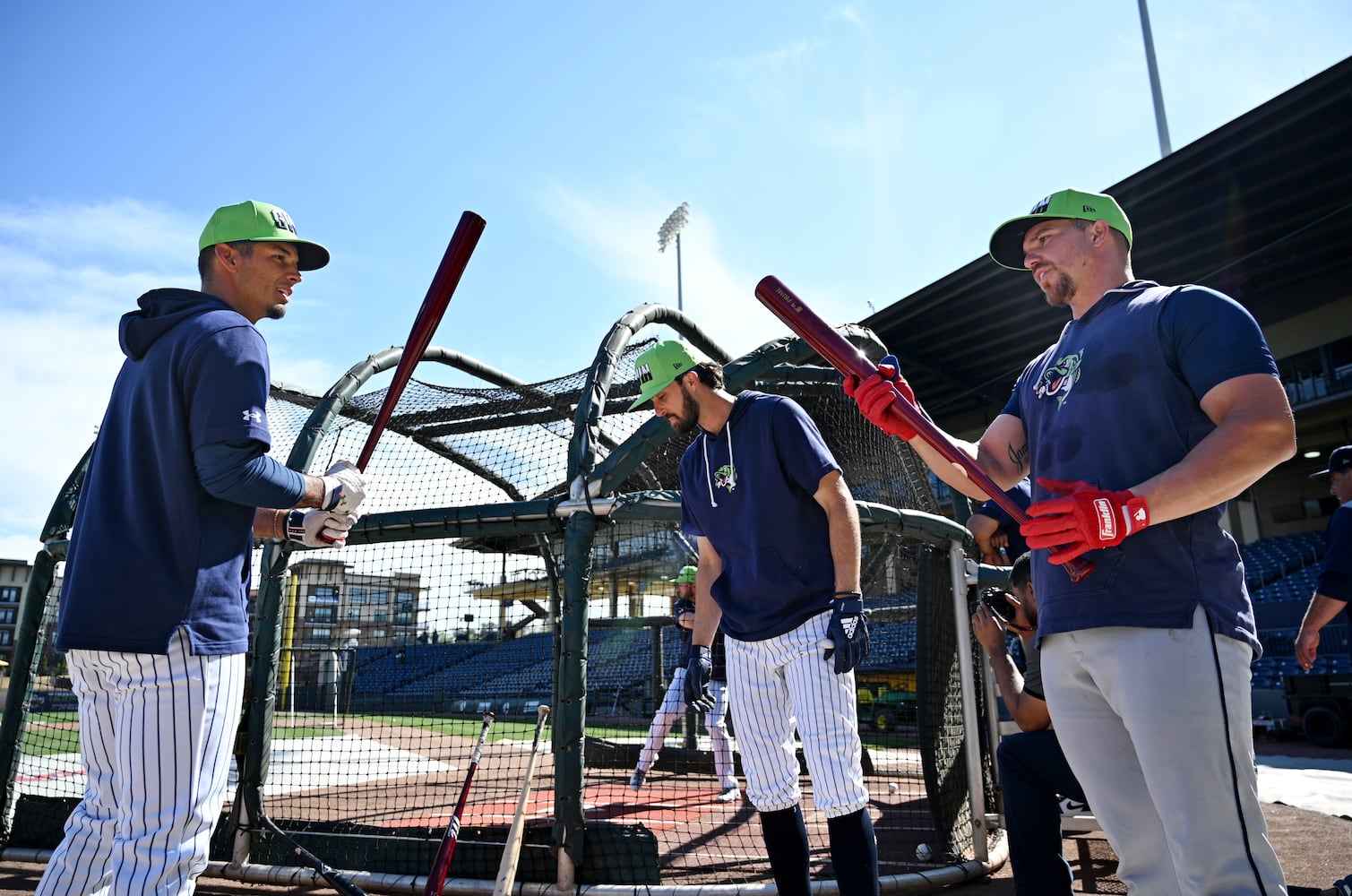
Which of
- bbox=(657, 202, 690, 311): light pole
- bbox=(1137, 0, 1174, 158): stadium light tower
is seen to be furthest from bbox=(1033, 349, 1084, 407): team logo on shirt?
bbox=(657, 202, 690, 311): light pole

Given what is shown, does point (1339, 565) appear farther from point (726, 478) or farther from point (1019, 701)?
point (726, 478)

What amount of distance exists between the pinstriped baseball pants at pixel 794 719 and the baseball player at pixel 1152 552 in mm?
725

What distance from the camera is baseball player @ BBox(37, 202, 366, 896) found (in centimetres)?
176

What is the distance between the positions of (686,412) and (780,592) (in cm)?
74

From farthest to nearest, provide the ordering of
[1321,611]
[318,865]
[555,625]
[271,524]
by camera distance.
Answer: [555,625] → [1321,611] → [318,865] → [271,524]

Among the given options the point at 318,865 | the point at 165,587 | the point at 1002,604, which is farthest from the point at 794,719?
the point at 318,865

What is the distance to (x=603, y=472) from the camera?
139 inches

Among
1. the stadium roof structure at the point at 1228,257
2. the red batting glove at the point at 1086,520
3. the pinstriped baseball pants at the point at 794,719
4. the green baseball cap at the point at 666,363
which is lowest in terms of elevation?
the pinstriped baseball pants at the point at 794,719

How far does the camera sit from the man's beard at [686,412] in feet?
9.78

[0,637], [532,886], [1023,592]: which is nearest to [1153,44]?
[1023,592]

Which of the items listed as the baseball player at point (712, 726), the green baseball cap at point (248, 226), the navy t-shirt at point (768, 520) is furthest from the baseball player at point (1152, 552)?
the baseball player at point (712, 726)

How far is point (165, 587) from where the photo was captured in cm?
184

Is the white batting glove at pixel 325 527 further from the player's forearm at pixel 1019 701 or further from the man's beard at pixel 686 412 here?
the player's forearm at pixel 1019 701

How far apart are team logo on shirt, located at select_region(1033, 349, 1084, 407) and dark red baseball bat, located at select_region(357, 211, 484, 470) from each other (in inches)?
63.2
